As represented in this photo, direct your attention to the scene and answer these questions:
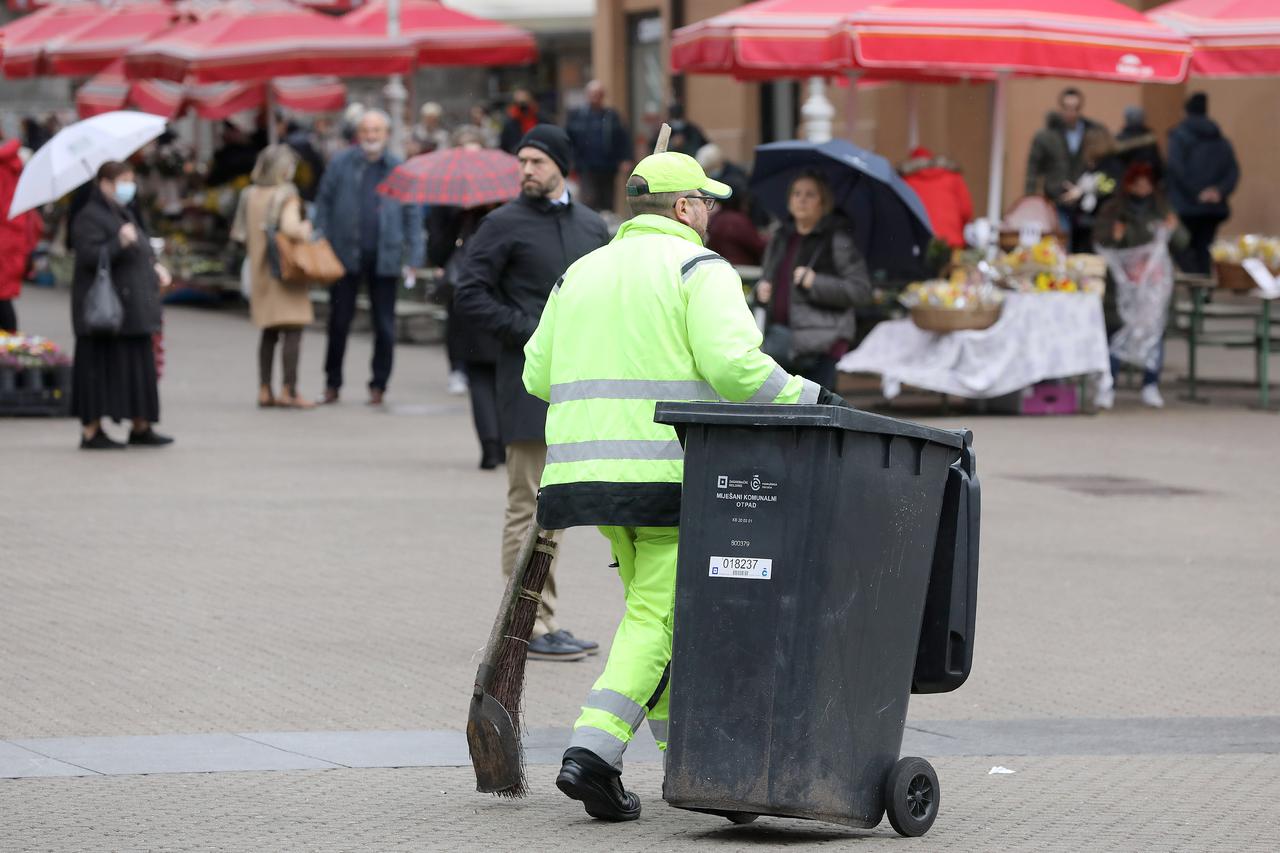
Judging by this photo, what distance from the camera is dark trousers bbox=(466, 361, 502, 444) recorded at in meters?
11.8

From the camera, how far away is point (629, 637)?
5711 mm

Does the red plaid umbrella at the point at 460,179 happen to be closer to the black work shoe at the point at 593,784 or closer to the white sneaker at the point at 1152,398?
the white sneaker at the point at 1152,398

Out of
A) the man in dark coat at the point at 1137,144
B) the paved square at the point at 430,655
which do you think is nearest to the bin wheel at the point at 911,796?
the paved square at the point at 430,655

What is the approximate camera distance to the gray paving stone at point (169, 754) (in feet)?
20.6

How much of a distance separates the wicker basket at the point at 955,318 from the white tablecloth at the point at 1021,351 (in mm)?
81

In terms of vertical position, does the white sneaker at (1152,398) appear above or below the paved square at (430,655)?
below

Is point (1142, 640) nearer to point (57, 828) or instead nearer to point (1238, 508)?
point (1238, 508)

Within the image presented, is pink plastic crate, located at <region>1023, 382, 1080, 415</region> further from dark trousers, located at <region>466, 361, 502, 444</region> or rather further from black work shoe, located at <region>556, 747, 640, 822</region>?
black work shoe, located at <region>556, 747, 640, 822</region>

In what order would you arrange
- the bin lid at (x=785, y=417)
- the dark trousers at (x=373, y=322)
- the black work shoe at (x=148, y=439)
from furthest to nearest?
1. the dark trousers at (x=373, y=322)
2. the black work shoe at (x=148, y=439)
3. the bin lid at (x=785, y=417)

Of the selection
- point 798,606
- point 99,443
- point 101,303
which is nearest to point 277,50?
point 99,443

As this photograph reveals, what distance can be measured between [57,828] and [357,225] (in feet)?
35.8

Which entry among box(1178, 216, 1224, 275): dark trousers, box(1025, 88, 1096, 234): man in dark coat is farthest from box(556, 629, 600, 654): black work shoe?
box(1178, 216, 1224, 275): dark trousers

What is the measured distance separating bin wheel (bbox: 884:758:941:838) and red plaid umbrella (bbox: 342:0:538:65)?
19.2m

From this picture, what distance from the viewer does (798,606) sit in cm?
530
